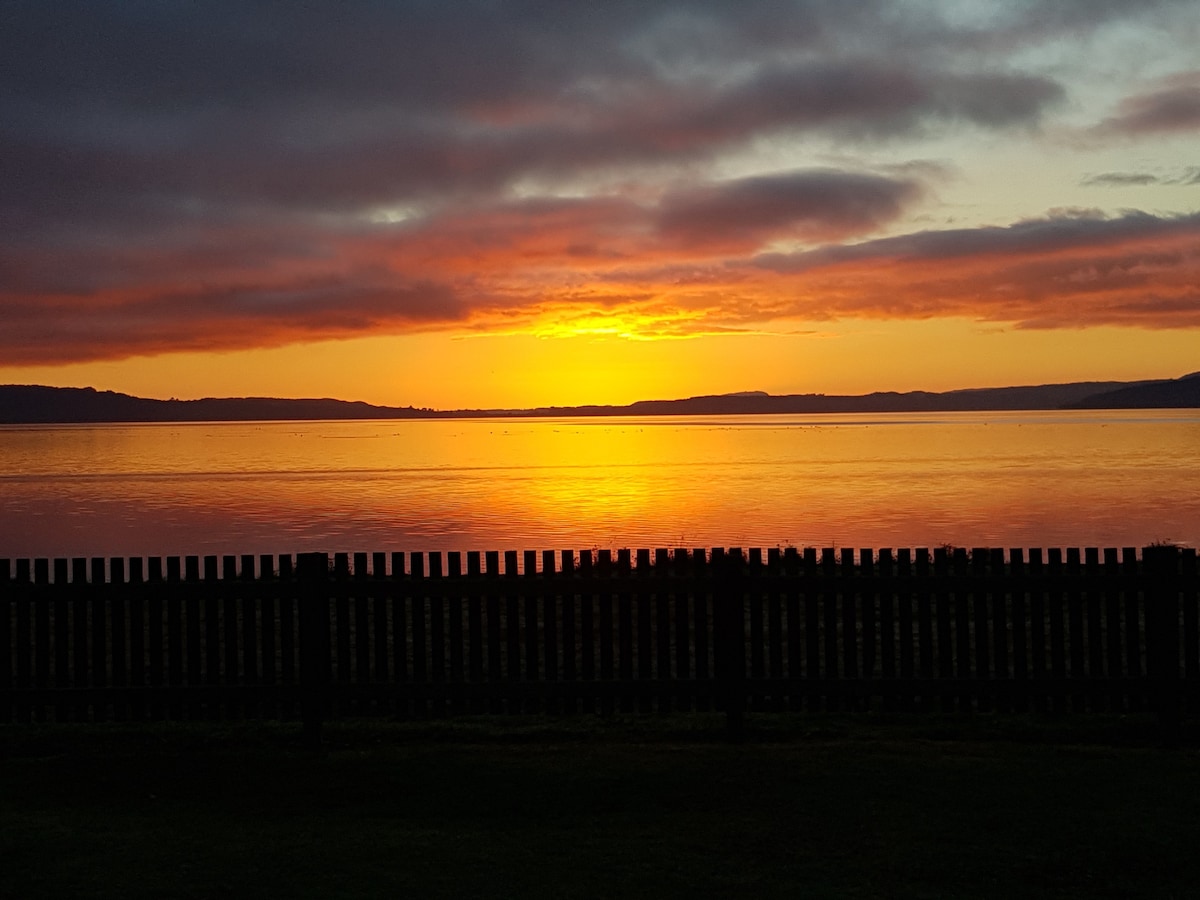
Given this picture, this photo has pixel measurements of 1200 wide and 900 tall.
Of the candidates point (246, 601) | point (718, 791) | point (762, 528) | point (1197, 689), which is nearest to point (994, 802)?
point (718, 791)

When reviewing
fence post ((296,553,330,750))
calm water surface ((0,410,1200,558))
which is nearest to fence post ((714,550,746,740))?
fence post ((296,553,330,750))

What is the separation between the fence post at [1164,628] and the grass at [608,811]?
37 centimetres

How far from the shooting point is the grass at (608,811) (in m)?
6.96

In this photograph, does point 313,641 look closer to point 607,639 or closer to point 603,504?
point 607,639

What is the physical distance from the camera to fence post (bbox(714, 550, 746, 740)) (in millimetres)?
10867

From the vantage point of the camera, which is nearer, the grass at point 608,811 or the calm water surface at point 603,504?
the grass at point 608,811

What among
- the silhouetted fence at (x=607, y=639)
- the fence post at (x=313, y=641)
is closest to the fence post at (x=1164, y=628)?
the silhouetted fence at (x=607, y=639)

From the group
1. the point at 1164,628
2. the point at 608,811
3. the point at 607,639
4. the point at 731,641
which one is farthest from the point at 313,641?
the point at 1164,628

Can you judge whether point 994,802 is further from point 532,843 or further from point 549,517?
point 549,517

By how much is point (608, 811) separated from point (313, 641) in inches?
154

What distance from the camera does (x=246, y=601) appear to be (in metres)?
11.1

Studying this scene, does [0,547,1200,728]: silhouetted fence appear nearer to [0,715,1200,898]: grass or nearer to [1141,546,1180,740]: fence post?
[1141,546,1180,740]: fence post

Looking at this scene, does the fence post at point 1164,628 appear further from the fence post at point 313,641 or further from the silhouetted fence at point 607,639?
the fence post at point 313,641

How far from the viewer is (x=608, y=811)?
8.45m
